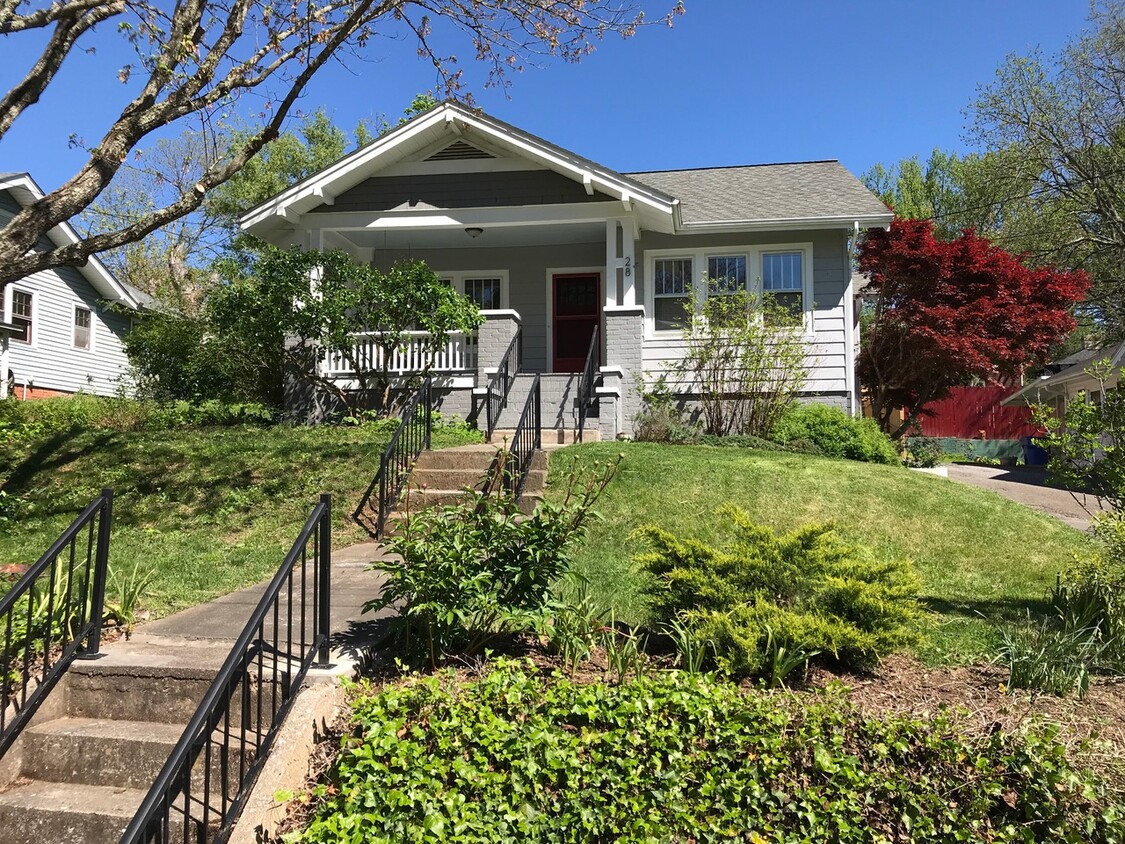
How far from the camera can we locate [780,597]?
401 centimetres

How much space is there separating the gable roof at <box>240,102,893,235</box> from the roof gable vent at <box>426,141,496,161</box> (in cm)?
2

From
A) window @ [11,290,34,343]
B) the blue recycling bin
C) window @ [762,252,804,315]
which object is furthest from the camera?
the blue recycling bin

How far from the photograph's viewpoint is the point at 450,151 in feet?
41.0

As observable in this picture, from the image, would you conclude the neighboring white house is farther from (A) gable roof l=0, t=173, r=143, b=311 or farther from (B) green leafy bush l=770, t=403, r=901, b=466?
(B) green leafy bush l=770, t=403, r=901, b=466

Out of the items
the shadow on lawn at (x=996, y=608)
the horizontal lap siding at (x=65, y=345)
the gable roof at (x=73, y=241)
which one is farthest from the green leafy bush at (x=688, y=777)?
the horizontal lap siding at (x=65, y=345)

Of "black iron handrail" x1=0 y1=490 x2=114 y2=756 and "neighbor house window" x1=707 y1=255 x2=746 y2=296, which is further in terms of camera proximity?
"neighbor house window" x1=707 y1=255 x2=746 y2=296

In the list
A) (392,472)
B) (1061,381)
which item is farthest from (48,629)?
(1061,381)

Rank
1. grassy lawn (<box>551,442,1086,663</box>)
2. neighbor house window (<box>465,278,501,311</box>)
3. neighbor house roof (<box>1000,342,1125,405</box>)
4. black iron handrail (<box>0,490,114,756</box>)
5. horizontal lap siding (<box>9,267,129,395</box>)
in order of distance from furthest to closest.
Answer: neighbor house roof (<box>1000,342,1125,405</box>) → horizontal lap siding (<box>9,267,129,395</box>) → neighbor house window (<box>465,278,501,311</box>) → grassy lawn (<box>551,442,1086,663</box>) → black iron handrail (<box>0,490,114,756</box>)

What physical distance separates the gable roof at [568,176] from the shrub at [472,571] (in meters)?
8.87

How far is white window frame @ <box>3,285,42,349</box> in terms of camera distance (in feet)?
61.8

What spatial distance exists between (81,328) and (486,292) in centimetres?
1536

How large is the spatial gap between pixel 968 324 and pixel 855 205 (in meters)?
3.48

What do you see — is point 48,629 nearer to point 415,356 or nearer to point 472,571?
point 472,571

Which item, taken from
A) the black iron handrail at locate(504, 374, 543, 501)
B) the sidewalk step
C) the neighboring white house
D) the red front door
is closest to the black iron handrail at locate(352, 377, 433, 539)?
the black iron handrail at locate(504, 374, 543, 501)
